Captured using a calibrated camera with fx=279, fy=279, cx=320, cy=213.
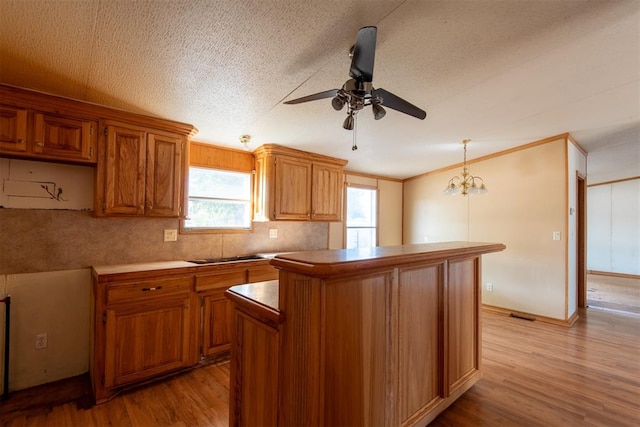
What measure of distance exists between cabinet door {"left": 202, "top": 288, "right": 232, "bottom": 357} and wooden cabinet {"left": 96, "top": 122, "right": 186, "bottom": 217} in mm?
913

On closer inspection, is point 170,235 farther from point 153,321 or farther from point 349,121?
point 349,121

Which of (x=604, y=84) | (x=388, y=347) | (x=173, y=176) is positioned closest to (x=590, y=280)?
(x=604, y=84)

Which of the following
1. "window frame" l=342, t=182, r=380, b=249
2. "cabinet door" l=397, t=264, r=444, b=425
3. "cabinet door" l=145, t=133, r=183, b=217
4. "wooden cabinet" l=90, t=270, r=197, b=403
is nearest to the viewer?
"cabinet door" l=397, t=264, r=444, b=425

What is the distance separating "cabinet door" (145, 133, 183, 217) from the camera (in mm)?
2518

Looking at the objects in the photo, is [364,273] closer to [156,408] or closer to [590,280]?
[156,408]

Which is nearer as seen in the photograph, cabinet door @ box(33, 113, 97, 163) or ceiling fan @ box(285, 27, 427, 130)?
ceiling fan @ box(285, 27, 427, 130)

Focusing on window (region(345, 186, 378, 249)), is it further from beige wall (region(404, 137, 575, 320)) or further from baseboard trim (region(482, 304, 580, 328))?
baseboard trim (region(482, 304, 580, 328))

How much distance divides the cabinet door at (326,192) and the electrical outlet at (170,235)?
1.67m

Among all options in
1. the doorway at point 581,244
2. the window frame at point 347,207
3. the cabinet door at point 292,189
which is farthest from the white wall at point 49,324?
the doorway at point 581,244

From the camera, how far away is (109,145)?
2305 millimetres

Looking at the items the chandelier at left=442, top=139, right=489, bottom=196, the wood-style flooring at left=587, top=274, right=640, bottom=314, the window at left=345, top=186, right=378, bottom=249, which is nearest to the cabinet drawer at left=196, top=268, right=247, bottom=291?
the window at left=345, top=186, right=378, bottom=249

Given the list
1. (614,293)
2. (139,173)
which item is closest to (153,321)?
(139,173)

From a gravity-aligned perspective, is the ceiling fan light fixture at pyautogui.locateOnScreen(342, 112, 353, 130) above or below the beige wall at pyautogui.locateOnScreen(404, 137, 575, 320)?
above

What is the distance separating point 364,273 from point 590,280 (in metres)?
8.16
